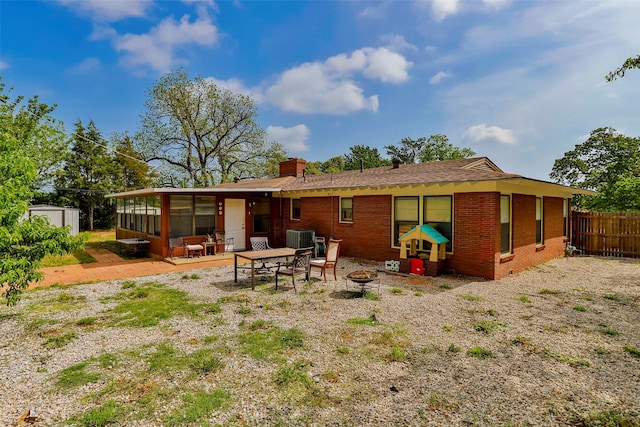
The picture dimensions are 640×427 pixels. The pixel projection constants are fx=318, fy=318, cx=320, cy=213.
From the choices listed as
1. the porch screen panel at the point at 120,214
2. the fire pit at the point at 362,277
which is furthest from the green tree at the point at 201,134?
the fire pit at the point at 362,277

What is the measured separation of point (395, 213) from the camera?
10.8 meters

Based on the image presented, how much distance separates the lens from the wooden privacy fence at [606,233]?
12.5 metres

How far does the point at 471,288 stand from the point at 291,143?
27858 mm

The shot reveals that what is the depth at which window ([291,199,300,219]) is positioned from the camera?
14547 millimetres

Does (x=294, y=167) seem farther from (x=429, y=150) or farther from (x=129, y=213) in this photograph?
(x=429, y=150)

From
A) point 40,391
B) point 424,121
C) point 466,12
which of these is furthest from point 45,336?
point 424,121

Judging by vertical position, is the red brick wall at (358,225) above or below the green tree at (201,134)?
below

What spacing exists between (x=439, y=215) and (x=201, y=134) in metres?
25.5

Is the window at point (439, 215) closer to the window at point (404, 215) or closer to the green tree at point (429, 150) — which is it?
the window at point (404, 215)

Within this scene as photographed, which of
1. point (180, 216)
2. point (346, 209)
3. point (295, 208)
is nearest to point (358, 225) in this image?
point (346, 209)

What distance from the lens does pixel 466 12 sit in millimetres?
9773

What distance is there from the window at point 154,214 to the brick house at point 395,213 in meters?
0.04

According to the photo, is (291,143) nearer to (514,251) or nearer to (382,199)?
(382,199)

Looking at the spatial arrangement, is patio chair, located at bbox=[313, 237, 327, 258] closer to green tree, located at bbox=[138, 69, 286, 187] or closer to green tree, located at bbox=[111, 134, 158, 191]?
green tree, located at bbox=[138, 69, 286, 187]
